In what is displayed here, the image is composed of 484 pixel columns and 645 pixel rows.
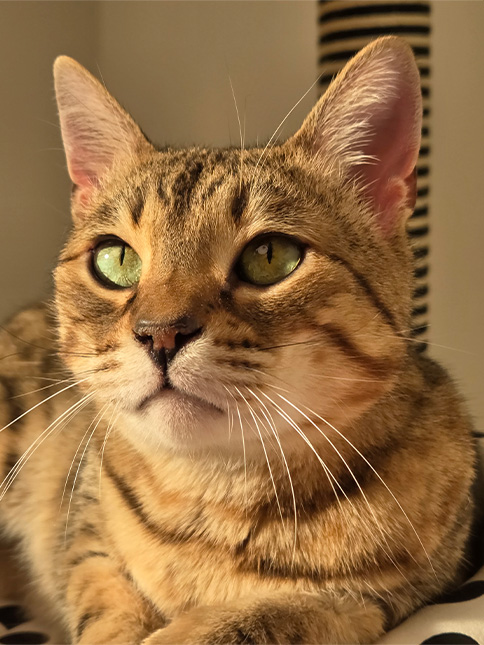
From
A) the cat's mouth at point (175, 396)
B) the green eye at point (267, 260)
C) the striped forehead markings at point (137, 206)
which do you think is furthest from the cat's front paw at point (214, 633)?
the striped forehead markings at point (137, 206)

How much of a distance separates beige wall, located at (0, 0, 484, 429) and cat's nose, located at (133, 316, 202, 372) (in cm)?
107

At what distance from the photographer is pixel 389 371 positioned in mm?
909

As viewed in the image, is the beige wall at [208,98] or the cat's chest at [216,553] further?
the beige wall at [208,98]

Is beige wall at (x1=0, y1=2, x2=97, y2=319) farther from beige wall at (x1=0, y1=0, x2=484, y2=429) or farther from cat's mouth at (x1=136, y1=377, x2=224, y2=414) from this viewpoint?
cat's mouth at (x1=136, y1=377, x2=224, y2=414)

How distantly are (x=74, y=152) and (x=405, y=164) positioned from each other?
53cm

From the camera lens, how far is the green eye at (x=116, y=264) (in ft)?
3.11

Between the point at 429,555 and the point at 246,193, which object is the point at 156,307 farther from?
the point at 429,555

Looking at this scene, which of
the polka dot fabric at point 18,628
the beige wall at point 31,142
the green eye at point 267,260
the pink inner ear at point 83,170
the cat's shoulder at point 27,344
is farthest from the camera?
the beige wall at point 31,142

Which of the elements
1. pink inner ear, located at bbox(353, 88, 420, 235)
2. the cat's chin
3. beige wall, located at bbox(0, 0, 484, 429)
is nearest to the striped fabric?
beige wall, located at bbox(0, 0, 484, 429)

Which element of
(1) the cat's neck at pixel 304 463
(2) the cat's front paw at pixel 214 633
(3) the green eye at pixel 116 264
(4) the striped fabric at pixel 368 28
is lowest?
(2) the cat's front paw at pixel 214 633

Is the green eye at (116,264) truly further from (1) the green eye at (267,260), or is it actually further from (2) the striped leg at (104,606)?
(2) the striped leg at (104,606)

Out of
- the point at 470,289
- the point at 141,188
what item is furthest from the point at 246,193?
the point at 470,289

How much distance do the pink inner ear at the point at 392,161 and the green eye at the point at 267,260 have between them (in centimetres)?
17

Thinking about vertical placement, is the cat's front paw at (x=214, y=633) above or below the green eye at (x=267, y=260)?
below
